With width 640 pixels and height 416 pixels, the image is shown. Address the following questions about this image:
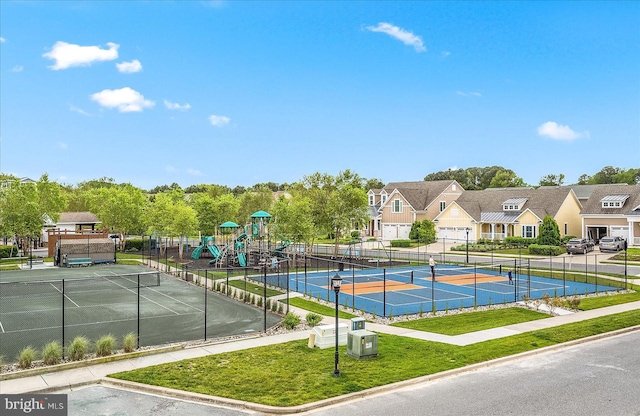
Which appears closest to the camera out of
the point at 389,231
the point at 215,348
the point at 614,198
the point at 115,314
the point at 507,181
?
the point at 215,348

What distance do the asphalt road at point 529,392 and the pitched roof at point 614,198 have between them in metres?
54.4

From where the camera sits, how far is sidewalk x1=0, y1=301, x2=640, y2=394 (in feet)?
47.0

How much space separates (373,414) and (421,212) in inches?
2662

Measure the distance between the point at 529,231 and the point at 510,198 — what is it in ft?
25.5

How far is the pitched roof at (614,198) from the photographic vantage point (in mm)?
64188

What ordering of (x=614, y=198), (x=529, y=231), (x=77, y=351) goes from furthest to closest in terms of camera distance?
1. (x=529, y=231)
2. (x=614, y=198)
3. (x=77, y=351)

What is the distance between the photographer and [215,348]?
1798cm

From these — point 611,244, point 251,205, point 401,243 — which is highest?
point 251,205

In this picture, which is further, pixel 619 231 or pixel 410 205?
pixel 410 205

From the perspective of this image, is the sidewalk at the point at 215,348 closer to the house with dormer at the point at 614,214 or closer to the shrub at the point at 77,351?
the shrub at the point at 77,351

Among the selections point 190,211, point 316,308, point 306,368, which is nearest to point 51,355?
point 306,368

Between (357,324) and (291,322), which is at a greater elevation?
(357,324)

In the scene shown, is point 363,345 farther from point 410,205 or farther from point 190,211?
point 410,205

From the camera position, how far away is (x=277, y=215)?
50000 mm
